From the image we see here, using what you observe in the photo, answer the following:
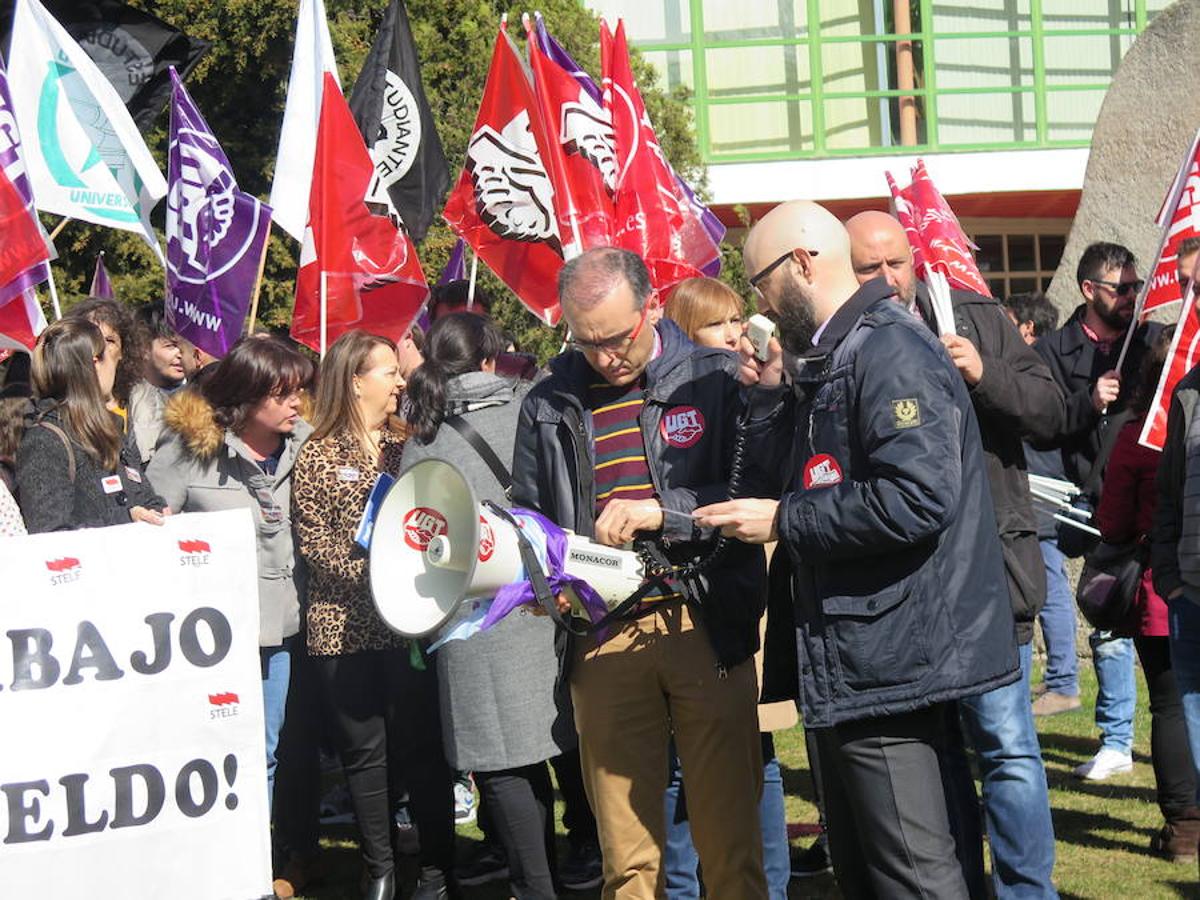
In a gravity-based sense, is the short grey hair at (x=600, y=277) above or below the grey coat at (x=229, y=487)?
above

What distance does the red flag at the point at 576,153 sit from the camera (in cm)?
740

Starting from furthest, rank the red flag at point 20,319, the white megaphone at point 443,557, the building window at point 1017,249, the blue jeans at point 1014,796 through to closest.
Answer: the building window at point 1017,249
the red flag at point 20,319
the blue jeans at point 1014,796
the white megaphone at point 443,557

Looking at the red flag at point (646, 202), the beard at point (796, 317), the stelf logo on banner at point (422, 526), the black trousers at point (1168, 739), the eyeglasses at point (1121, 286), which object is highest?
the red flag at point (646, 202)

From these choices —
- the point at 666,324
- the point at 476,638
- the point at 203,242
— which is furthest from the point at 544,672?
the point at 203,242

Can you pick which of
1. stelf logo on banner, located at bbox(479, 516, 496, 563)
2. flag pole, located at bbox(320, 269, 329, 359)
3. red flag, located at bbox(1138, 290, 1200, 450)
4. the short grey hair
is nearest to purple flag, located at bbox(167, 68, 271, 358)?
flag pole, located at bbox(320, 269, 329, 359)

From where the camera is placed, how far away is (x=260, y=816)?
5508mm

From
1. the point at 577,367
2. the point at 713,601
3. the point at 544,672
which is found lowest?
the point at 544,672

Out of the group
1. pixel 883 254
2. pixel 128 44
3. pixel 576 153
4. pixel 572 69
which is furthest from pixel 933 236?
pixel 128 44

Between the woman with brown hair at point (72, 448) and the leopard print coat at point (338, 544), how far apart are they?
0.60 metres

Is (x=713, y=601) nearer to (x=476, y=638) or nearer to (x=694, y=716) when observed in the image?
(x=694, y=716)

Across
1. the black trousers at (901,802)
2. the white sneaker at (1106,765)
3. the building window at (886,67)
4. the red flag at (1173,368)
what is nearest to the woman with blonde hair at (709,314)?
the red flag at (1173,368)

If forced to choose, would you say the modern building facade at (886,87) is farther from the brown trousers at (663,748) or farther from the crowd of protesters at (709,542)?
the brown trousers at (663,748)

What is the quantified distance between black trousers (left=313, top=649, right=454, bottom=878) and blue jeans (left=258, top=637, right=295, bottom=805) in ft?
1.84

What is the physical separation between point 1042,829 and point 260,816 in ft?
8.64
